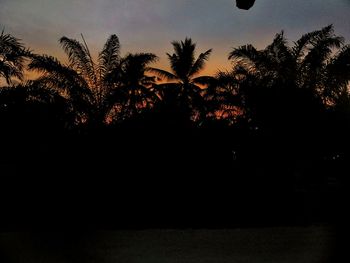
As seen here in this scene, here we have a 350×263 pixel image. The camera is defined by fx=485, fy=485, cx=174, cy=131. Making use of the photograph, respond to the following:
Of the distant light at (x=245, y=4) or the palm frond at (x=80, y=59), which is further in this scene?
the palm frond at (x=80, y=59)

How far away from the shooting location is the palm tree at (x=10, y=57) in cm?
A: 1551

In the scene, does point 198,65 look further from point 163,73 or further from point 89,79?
point 89,79

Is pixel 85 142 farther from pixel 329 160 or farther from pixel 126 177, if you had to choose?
pixel 329 160

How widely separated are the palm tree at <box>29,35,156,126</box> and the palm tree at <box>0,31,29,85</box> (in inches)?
75.5

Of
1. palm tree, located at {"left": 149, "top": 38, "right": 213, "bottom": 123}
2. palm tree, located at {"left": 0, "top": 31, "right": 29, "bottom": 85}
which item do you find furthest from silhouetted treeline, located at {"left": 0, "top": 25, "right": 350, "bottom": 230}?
palm tree, located at {"left": 149, "top": 38, "right": 213, "bottom": 123}

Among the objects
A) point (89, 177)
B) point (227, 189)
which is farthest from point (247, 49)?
point (89, 177)

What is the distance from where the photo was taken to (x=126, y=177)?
51.4ft

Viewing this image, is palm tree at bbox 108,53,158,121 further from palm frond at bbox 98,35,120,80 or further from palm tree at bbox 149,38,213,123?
palm tree at bbox 149,38,213,123

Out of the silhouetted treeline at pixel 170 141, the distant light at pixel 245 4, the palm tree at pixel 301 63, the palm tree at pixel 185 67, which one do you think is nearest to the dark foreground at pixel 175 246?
the silhouetted treeline at pixel 170 141

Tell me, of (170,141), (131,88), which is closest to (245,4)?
(170,141)

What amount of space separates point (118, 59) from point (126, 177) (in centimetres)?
654

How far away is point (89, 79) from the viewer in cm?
1986

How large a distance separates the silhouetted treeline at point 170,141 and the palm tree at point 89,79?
44 mm

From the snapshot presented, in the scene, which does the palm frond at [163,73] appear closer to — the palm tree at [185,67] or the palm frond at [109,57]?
the palm tree at [185,67]
